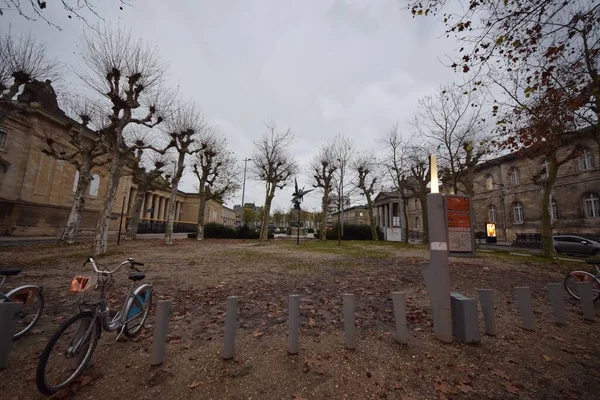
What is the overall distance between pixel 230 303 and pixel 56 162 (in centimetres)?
3094

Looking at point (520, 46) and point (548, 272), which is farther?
point (548, 272)

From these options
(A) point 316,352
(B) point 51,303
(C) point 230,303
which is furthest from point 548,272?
(B) point 51,303

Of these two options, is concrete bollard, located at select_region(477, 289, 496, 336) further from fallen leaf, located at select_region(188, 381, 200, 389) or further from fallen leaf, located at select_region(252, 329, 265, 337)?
fallen leaf, located at select_region(188, 381, 200, 389)

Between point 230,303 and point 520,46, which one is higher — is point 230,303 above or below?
below

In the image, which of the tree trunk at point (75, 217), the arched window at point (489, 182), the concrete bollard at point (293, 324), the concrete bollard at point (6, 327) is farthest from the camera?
the arched window at point (489, 182)

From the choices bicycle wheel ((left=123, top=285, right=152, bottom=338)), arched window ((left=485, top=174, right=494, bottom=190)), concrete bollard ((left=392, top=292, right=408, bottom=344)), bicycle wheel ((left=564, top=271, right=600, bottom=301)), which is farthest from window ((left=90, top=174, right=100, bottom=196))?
arched window ((left=485, top=174, right=494, bottom=190))

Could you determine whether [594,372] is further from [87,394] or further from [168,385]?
[87,394]

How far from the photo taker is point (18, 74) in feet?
40.9

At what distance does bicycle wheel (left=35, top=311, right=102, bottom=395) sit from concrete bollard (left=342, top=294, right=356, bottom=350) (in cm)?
323

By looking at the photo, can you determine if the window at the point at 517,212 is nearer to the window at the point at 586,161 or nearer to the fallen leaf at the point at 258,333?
the window at the point at 586,161

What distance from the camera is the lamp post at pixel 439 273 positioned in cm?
393

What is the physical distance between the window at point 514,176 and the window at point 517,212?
2.87 m

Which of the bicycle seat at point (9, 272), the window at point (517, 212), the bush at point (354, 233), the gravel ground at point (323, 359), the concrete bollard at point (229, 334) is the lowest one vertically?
the gravel ground at point (323, 359)

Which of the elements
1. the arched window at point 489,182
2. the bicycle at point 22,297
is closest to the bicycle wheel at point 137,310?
the bicycle at point 22,297
